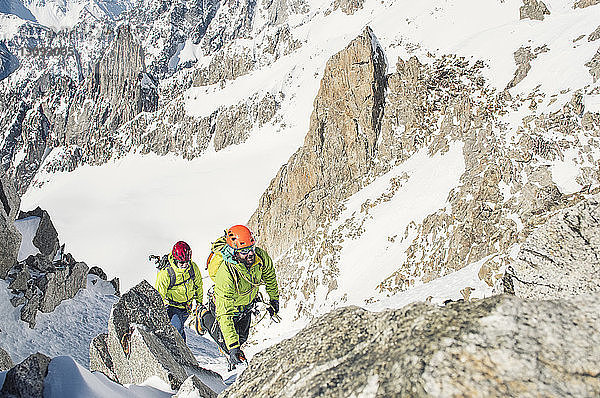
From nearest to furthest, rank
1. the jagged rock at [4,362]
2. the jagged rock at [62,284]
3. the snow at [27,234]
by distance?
the jagged rock at [4,362]
the jagged rock at [62,284]
the snow at [27,234]

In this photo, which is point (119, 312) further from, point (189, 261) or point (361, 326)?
point (361, 326)

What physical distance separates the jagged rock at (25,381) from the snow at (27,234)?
13.0 m

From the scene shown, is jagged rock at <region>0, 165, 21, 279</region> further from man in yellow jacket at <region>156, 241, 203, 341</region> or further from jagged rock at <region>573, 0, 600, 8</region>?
jagged rock at <region>573, 0, 600, 8</region>

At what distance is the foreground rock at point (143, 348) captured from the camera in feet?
17.4

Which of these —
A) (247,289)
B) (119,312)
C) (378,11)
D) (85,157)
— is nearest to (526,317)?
(247,289)

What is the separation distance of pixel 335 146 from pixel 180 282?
37543 millimetres

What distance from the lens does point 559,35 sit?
3047 centimetres

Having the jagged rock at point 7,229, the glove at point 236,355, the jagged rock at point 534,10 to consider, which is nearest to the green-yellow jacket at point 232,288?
the glove at point 236,355

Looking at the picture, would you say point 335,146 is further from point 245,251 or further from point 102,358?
point 245,251

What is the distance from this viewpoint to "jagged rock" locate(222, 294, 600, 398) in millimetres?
1849

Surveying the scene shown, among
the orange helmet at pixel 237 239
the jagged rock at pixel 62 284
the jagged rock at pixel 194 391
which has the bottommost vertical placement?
the jagged rock at pixel 194 391

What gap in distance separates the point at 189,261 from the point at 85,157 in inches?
5166

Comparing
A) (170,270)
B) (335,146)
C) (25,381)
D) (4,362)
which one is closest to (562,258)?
(25,381)

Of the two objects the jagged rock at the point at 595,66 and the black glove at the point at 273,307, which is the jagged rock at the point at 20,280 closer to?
the black glove at the point at 273,307
